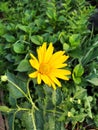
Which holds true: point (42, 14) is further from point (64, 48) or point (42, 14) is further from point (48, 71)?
point (48, 71)

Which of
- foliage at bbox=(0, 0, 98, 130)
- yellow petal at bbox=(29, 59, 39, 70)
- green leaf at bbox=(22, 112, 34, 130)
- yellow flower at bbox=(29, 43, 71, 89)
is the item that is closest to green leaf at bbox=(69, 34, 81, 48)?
foliage at bbox=(0, 0, 98, 130)

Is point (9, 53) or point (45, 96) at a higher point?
point (9, 53)

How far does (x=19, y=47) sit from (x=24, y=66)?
0.33 feet

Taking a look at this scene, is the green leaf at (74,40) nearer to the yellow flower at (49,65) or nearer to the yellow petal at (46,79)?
the yellow flower at (49,65)

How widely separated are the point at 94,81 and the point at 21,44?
370 mm

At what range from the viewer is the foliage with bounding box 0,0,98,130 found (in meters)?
1.59

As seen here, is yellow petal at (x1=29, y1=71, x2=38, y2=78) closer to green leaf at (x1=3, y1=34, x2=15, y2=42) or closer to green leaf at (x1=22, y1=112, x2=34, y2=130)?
green leaf at (x1=22, y1=112, x2=34, y2=130)

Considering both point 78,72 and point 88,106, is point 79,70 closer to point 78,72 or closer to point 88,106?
point 78,72

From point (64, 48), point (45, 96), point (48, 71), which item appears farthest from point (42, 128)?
point (64, 48)

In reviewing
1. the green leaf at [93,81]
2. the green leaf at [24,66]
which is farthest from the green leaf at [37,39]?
the green leaf at [93,81]

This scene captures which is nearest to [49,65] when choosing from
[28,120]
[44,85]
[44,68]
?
[44,68]

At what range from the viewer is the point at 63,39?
1.67 metres

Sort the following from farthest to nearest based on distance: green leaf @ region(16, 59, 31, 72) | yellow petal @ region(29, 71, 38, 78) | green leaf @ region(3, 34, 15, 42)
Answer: green leaf @ region(3, 34, 15, 42)
green leaf @ region(16, 59, 31, 72)
yellow petal @ region(29, 71, 38, 78)

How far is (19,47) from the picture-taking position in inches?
65.5
